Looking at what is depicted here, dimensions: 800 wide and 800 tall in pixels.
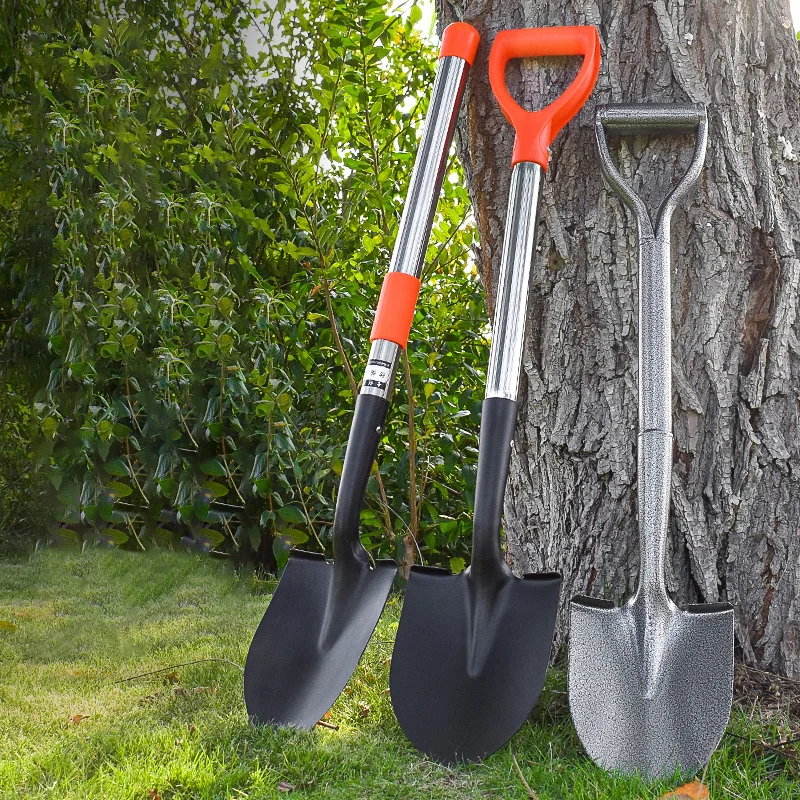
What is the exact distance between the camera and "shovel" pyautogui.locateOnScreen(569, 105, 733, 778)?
51.1 inches

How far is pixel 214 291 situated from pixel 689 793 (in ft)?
6.28

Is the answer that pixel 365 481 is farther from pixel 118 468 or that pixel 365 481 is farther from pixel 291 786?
pixel 118 468

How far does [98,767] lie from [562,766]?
Result: 2.63ft

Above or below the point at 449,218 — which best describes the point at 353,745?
below

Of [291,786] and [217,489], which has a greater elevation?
[217,489]

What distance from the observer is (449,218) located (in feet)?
7.50

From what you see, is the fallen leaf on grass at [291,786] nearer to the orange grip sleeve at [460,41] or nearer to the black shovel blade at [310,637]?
the black shovel blade at [310,637]

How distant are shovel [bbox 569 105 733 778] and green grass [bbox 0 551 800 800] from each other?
65 millimetres

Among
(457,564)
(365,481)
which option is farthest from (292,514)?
(365,481)

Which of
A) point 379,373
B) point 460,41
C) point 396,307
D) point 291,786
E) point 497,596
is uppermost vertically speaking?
point 460,41

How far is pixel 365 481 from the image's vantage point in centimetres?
157

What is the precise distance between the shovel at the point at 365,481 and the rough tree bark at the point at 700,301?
18cm

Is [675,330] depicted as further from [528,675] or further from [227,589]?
[227,589]

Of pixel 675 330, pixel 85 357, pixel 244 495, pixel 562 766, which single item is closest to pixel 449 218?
pixel 675 330
